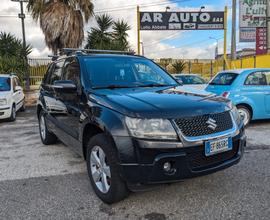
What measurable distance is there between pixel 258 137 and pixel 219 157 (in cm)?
358

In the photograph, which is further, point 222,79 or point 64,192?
point 222,79

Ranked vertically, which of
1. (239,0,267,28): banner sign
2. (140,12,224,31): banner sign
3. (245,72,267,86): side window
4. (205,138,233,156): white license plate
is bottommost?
(205,138,233,156): white license plate

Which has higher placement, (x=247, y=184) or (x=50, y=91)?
(x=50, y=91)

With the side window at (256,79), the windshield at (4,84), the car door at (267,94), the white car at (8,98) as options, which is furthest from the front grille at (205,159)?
the windshield at (4,84)

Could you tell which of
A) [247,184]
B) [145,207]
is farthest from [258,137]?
[145,207]

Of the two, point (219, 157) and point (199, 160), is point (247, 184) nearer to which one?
point (219, 157)

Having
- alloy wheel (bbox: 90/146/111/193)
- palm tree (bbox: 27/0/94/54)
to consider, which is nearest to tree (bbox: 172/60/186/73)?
palm tree (bbox: 27/0/94/54)

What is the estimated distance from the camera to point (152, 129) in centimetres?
287

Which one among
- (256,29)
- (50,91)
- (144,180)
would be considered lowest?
(144,180)

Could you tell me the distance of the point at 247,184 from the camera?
377 cm

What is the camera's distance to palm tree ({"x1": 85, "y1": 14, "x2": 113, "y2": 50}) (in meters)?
19.8

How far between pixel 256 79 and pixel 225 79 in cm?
76

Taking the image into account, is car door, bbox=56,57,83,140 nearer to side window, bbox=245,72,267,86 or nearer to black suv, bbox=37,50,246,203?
black suv, bbox=37,50,246,203

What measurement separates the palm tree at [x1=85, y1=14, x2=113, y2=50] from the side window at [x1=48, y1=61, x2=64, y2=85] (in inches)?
565
